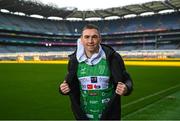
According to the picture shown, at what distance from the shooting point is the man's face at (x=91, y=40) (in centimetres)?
404

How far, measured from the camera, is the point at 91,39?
4027mm

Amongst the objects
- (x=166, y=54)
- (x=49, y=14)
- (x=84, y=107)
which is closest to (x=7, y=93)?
(x=84, y=107)

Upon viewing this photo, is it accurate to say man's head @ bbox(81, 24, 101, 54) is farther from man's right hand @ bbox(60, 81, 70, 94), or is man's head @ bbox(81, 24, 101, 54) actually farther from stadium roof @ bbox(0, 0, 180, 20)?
stadium roof @ bbox(0, 0, 180, 20)

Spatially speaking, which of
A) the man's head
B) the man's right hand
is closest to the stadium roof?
the man's head

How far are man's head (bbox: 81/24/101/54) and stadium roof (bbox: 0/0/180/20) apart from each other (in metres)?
86.0

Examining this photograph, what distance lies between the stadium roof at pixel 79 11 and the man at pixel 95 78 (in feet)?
282

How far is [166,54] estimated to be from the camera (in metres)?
56.4

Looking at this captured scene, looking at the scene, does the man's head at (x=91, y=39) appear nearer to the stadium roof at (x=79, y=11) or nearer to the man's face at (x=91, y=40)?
the man's face at (x=91, y=40)

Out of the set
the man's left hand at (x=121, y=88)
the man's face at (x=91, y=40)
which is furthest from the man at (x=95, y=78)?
the man's left hand at (x=121, y=88)

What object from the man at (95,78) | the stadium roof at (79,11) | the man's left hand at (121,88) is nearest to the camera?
the man's left hand at (121,88)

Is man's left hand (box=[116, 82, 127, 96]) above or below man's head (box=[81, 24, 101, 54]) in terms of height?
below

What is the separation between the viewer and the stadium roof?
9012 centimetres

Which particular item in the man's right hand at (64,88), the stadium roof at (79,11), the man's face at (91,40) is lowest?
the man's right hand at (64,88)

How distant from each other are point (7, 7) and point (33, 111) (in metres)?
88.2
